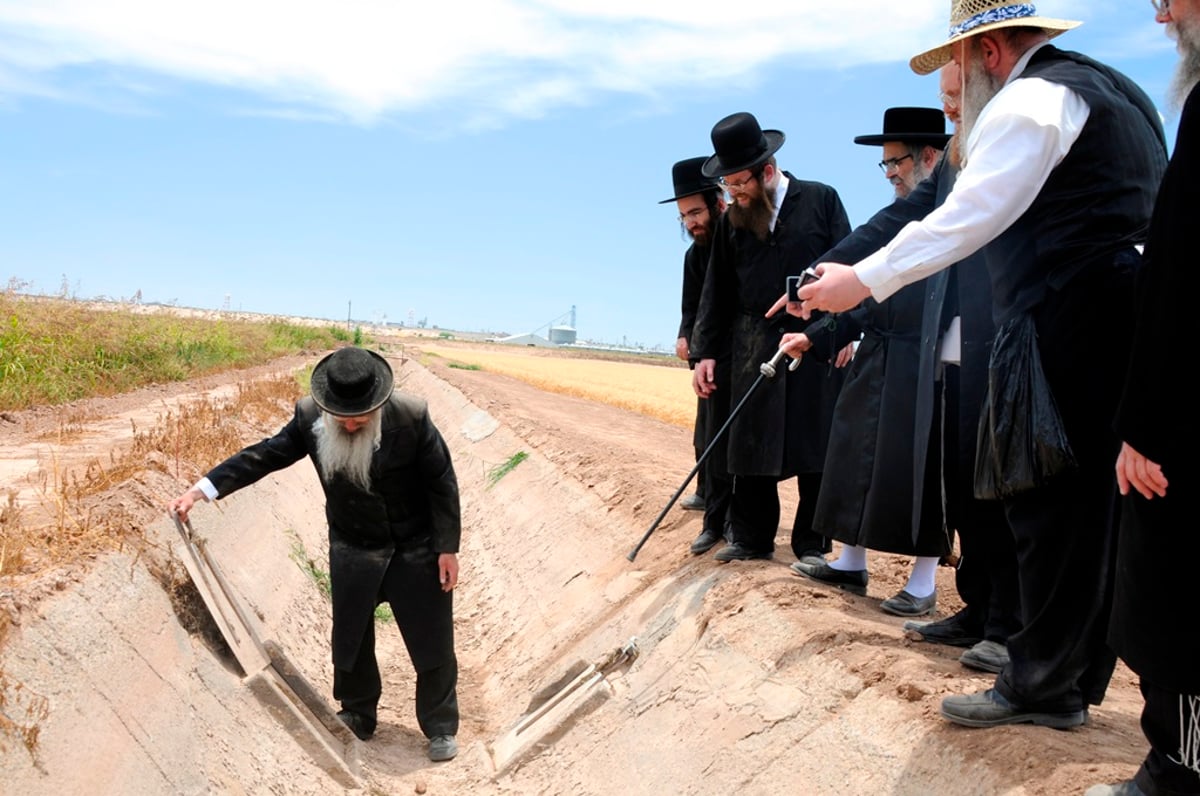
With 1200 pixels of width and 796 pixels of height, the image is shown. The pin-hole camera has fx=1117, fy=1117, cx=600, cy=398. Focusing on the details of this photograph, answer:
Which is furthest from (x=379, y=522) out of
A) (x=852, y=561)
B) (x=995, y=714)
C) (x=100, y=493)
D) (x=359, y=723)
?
(x=995, y=714)

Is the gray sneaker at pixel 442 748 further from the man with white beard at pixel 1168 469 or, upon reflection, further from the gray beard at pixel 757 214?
the man with white beard at pixel 1168 469

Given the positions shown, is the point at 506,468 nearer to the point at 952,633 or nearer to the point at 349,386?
the point at 349,386

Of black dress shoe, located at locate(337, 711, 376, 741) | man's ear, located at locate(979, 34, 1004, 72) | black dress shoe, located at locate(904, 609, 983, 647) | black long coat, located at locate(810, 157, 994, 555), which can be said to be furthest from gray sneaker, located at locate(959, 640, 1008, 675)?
black dress shoe, located at locate(337, 711, 376, 741)

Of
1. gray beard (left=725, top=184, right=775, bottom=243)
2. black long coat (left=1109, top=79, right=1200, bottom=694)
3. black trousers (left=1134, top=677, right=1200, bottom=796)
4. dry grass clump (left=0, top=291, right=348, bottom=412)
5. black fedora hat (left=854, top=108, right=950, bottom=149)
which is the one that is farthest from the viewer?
dry grass clump (left=0, top=291, right=348, bottom=412)

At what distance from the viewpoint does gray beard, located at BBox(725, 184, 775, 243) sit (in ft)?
19.9

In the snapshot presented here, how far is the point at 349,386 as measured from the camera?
5.77 metres

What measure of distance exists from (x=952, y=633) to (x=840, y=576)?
3.50 feet

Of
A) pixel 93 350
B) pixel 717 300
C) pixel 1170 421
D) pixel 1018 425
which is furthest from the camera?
pixel 93 350

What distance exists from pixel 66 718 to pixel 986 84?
3814 millimetres

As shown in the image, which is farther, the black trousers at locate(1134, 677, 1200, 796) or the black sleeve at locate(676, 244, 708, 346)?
the black sleeve at locate(676, 244, 708, 346)

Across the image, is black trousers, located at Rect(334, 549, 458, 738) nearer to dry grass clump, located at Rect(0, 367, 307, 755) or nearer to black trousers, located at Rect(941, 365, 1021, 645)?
dry grass clump, located at Rect(0, 367, 307, 755)

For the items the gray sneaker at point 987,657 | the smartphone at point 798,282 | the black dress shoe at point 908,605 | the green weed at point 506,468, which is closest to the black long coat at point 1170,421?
the smartphone at point 798,282

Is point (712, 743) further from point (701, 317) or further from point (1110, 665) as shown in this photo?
point (701, 317)

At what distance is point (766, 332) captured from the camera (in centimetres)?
611
